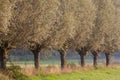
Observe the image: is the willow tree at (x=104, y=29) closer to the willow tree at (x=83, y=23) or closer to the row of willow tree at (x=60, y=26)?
the row of willow tree at (x=60, y=26)

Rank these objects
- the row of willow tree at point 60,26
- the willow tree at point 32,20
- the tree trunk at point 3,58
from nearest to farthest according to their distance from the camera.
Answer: the row of willow tree at point 60,26
the willow tree at point 32,20
the tree trunk at point 3,58

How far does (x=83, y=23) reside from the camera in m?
51.2

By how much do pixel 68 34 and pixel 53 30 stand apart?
11.1 feet

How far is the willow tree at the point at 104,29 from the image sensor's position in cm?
5790

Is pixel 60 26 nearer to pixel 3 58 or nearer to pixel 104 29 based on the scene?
pixel 3 58

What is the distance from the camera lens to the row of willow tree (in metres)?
33.4

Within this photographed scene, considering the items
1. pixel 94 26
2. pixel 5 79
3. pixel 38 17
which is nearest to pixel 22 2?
pixel 38 17

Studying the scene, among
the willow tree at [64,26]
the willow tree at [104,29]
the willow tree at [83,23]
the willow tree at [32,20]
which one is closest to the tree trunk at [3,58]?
the willow tree at [32,20]

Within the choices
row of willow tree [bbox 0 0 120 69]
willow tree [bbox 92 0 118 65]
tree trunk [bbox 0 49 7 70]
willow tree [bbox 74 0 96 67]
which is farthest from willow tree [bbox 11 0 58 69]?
willow tree [bbox 92 0 118 65]

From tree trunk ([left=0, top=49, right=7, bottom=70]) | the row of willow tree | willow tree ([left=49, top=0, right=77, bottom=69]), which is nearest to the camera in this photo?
the row of willow tree

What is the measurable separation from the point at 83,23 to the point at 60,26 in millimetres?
8948

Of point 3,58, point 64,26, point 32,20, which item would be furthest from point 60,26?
point 3,58

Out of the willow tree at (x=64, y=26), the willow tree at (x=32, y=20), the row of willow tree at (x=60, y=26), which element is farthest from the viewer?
the willow tree at (x=64, y=26)

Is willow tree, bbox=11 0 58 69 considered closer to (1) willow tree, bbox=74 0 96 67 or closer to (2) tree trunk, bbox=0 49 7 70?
(2) tree trunk, bbox=0 49 7 70
